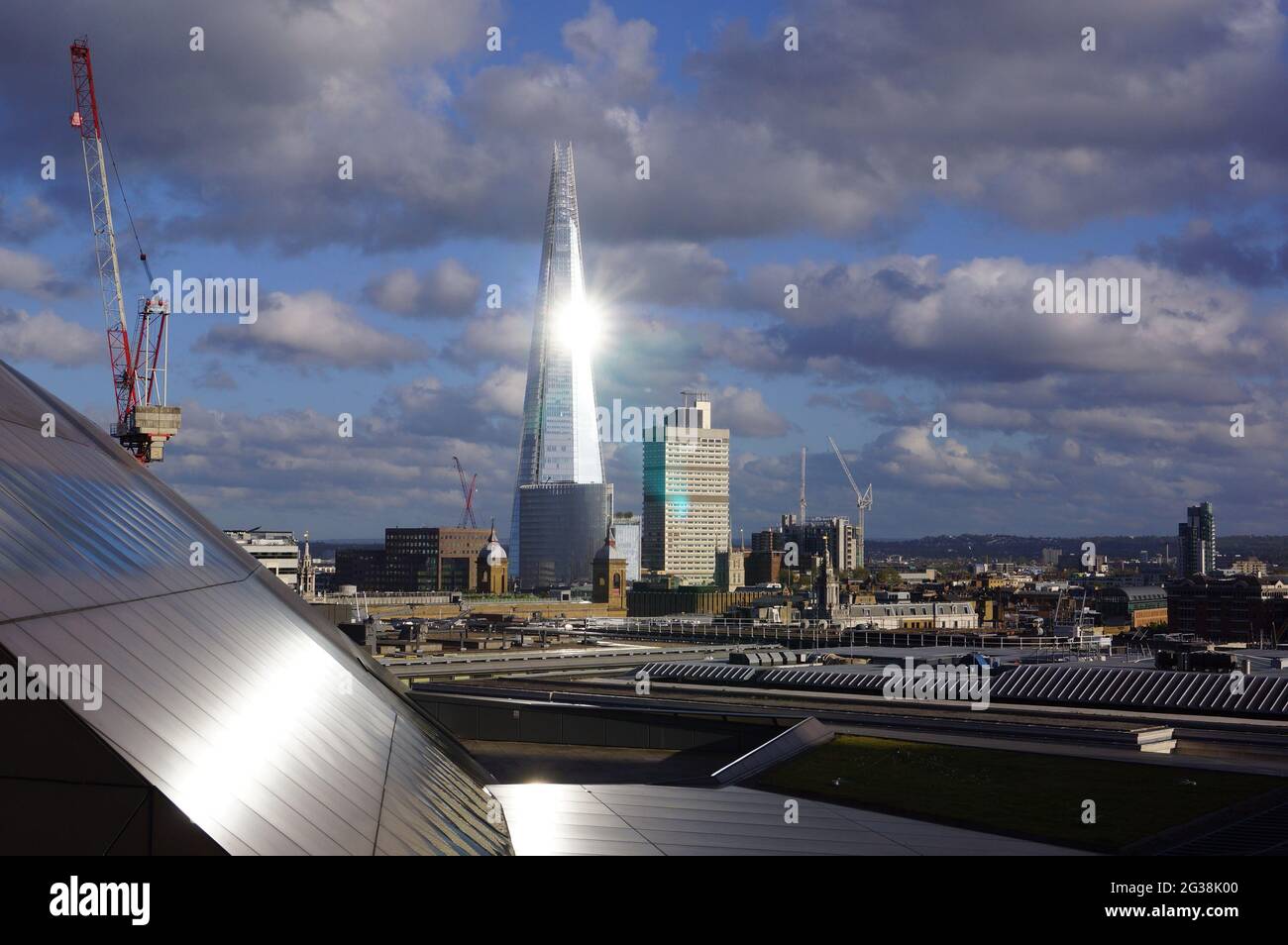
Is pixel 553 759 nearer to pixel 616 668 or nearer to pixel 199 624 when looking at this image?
pixel 199 624

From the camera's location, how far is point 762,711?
6244 centimetres

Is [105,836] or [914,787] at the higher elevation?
[105,836]

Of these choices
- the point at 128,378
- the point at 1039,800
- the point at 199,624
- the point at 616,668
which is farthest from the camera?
the point at 128,378

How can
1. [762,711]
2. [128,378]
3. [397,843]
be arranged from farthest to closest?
[128,378] < [762,711] < [397,843]

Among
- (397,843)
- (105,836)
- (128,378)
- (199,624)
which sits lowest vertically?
(397,843)
